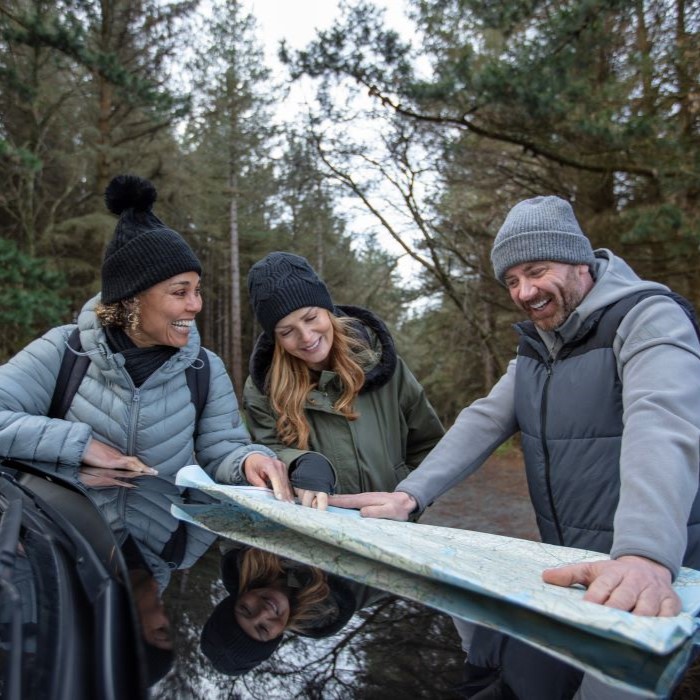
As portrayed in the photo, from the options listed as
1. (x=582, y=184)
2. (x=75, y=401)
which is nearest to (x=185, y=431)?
(x=75, y=401)

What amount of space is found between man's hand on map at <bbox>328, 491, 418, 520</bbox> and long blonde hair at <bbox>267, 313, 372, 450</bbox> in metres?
0.60

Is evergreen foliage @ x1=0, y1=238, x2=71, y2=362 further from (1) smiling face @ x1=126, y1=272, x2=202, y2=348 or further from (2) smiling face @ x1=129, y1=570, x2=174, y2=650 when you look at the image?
(2) smiling face @ x1=129, y1=570, x2=174, y2=650

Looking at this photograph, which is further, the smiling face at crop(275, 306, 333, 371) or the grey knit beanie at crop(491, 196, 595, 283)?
the smiling face at crop(275, 306, 333, 371)

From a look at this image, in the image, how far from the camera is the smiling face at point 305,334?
2.47m

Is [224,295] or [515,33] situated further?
[224,295]

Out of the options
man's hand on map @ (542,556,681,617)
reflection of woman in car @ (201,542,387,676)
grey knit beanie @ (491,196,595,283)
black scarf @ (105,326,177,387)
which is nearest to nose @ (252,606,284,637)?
reflection of woman in car @ (201,542,387,676)

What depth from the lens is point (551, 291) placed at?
188cm

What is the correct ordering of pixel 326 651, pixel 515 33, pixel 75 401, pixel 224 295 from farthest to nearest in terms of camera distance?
1. pixel 224 295
2. pixel 515 33
3. pixel 75 401
4. pixel 326 651

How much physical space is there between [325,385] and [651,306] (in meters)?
1.31

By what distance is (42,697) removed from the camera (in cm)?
80

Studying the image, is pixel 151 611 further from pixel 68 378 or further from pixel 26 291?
pixel 26 291

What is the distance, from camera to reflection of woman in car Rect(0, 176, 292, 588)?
2152 millimetres

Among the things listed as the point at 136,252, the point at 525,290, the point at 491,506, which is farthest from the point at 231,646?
the point at 491,506

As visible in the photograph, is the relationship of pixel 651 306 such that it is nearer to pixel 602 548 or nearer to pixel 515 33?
pixel 602 548
